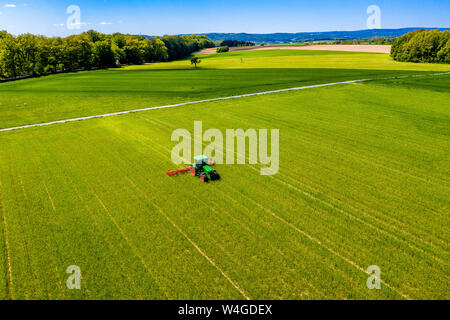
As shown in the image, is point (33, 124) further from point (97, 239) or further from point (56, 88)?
point (56, 88)

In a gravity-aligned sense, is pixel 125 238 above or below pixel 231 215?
below

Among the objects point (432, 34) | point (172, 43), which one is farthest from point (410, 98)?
point (172, 43)
